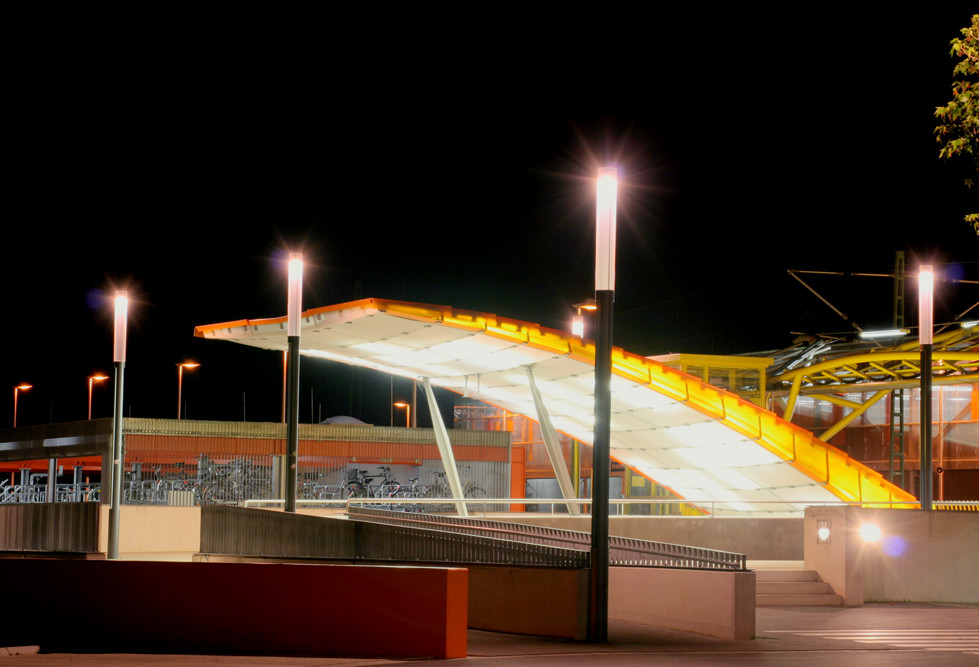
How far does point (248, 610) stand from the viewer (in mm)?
12320

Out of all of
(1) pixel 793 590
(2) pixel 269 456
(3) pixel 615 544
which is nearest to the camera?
(3) pixel 615 544

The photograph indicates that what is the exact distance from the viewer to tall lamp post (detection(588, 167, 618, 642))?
44.5 feet

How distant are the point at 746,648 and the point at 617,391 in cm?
1394

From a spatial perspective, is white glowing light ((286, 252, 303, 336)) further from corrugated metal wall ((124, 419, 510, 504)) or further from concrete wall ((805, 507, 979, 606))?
corrugated metal wall ((124, 419, 510, 504))

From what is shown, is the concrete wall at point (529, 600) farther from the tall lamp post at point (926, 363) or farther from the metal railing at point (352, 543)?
the tall lamp post at point (926, 363)

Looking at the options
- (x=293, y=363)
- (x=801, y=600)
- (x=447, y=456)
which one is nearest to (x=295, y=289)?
(x=293, y=363)

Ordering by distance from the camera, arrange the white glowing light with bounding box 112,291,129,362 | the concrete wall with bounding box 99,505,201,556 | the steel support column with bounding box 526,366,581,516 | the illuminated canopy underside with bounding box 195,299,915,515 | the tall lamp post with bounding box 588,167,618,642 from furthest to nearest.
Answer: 1. the concrete wall with bounding box 99,505,201,556
2. the steel support column with bounding box 526,366,581,516
3. the illuminated canopy underside with bounding box 195,299,915,515
4. the white glowing light with bounding box 112,291,129,362
5. the tall lamp post with bounding box 588,167,618,642

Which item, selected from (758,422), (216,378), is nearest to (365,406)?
(216,378)

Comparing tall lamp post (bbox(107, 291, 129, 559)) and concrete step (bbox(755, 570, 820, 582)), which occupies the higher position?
tall lamp post (bbox(107, 291, 129, 559))

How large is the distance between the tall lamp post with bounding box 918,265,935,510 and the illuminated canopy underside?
2.65 meters

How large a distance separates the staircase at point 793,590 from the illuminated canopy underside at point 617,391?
6.86 feet

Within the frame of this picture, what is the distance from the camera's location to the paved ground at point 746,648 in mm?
11875

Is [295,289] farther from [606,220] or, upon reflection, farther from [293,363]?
[606,220]

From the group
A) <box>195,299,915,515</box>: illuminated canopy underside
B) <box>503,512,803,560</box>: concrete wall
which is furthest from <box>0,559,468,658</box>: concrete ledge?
<box>503,512,803,560</box>: concrete wall
